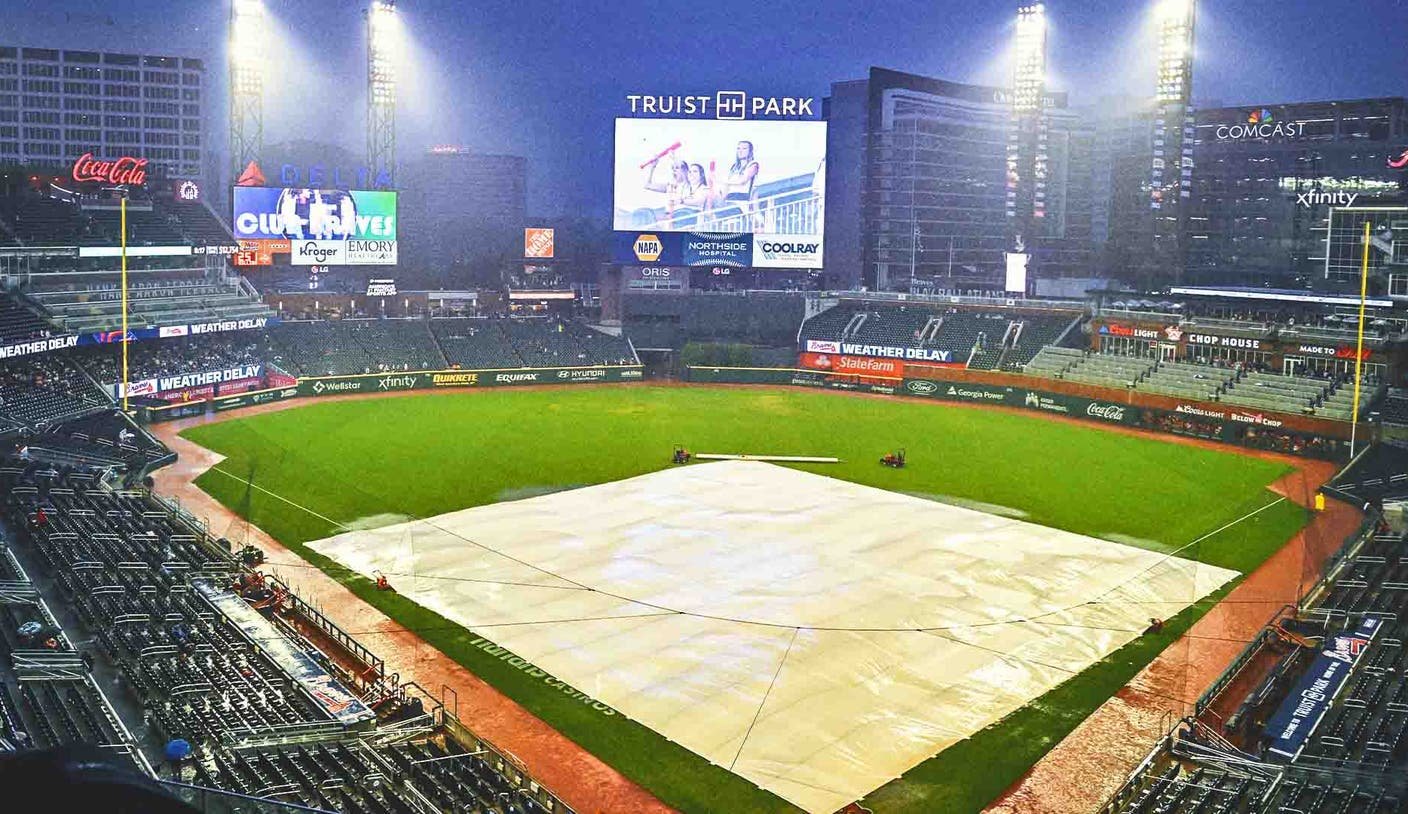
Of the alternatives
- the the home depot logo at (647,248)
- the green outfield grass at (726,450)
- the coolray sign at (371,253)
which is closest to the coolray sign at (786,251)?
the the home depot logo at (647,248)

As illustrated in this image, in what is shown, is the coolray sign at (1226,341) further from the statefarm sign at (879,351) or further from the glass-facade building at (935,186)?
the glass-facade building at (935,186)

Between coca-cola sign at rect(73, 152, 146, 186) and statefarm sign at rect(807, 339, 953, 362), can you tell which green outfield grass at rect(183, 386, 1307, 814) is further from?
coca-cola sign at rect(73, 152, 146, 186)

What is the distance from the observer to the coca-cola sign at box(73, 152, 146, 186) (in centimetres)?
5522

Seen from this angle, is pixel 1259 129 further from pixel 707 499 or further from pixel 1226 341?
pixel 707 499

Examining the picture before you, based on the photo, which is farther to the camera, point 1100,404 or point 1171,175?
point 1171,175

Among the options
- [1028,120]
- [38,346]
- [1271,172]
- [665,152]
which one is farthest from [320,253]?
[1271,172]

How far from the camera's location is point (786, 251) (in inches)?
2704

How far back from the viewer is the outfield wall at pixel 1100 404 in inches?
1839

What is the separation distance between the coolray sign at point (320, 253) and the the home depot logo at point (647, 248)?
55.0ft

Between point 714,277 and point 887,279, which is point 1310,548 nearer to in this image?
point 714,277

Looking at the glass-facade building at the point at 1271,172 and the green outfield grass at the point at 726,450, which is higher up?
the glass-facade building at the point at 1271,172

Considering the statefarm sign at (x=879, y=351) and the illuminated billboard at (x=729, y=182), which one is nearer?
the statefarm sign at (x=879, y=351)

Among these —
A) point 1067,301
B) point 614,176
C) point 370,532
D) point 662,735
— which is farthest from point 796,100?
point 662,735

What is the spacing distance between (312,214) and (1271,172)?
7083 centimetres
